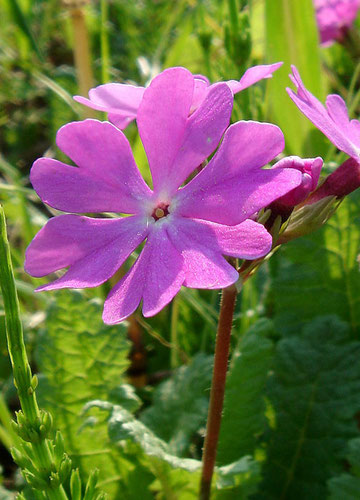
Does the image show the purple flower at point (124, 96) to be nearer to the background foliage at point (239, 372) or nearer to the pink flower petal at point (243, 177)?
the pink flower petal at point (243, 177)

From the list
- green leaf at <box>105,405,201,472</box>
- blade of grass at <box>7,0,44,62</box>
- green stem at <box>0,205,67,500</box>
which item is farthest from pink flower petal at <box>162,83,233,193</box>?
blade of grass at <box>7,0,44,62</box>

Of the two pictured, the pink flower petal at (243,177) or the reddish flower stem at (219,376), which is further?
the reddish flower stem at (219,376)

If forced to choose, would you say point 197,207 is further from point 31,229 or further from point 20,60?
point 20,60

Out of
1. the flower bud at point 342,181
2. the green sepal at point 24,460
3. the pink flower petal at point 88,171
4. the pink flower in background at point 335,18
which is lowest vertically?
the green sepal at point 24,460

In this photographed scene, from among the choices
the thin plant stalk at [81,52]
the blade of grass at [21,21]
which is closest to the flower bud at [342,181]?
the thin plant stalk at [81,52]

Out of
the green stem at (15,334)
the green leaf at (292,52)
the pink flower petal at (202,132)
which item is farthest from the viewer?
the green leaf at (292,52)

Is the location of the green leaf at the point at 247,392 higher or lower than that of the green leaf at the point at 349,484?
higher
